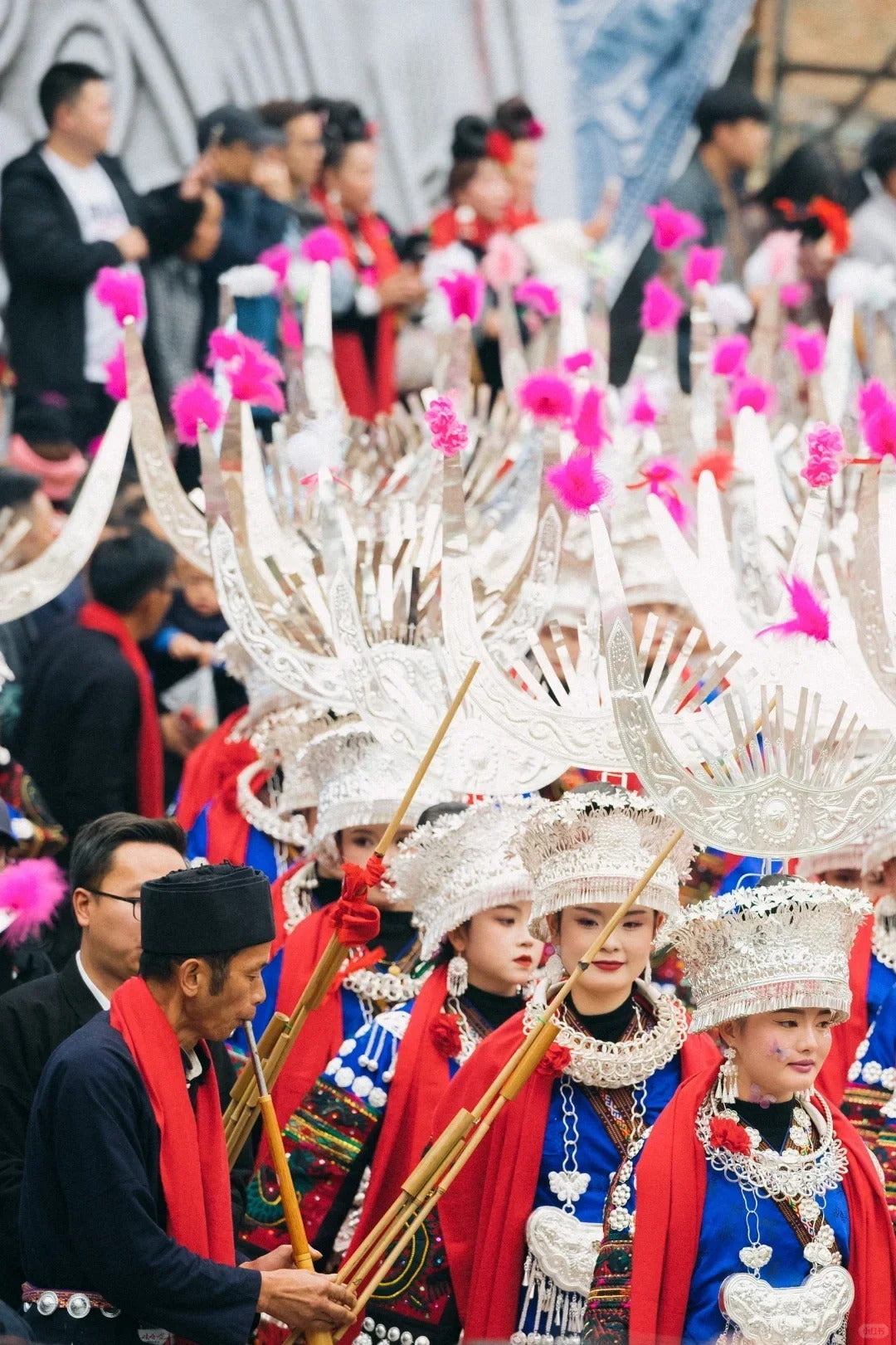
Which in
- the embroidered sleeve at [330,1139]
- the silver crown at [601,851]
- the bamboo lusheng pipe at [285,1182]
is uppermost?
the silver crown at [601,851]

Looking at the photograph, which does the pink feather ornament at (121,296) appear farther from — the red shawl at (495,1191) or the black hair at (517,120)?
the black hair at (517,120)

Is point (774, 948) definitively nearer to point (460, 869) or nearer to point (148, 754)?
point (460, 869)

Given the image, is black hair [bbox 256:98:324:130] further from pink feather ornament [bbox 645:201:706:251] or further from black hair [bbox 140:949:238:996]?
black hair [bbox 140:949:238:996]

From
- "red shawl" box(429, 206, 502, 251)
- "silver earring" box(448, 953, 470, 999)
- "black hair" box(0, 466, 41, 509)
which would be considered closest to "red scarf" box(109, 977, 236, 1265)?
"silver earring" box(448, 953, 470, 999)

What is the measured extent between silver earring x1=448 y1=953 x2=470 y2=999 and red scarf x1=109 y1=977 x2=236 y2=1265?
115 centimetres

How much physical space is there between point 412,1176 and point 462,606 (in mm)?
1352

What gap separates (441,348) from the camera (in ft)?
29.1

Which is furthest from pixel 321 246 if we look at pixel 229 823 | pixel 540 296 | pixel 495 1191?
pixel 495 1191

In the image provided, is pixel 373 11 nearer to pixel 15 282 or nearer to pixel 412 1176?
pixel 15 282

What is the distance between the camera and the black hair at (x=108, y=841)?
4.99 meters

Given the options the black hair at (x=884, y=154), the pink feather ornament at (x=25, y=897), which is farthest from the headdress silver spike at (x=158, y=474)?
the black hair at (x=884, y=154)

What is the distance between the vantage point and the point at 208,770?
736 centimetres

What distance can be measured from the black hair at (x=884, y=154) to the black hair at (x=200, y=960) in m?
8.52

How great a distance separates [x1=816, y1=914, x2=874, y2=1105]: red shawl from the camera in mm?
5590
